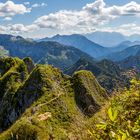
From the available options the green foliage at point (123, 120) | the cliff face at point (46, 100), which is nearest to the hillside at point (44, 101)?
the cliff face at point (46, 100)

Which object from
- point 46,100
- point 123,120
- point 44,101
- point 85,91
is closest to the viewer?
point 123,120

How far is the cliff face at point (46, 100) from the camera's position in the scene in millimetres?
111750

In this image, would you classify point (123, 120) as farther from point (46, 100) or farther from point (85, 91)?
point (85, 91)

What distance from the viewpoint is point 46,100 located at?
126 meters

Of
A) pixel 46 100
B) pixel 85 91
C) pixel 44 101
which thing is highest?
pixel 46 100

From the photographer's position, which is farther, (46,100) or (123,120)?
(46,100)

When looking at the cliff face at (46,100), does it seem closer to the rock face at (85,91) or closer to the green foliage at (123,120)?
the rock face at (85,91)

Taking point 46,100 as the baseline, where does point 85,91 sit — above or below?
below

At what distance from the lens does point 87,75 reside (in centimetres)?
14612

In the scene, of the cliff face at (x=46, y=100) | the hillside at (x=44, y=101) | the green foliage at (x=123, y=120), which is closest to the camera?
the green foliage at (x=123, y=120)

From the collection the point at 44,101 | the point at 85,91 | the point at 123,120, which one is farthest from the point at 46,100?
the point at 123,120

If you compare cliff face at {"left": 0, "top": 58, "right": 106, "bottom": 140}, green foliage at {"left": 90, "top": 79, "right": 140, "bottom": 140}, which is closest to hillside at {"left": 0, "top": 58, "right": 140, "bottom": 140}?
cliff face at {"left": 0, "top": 58, "right": 106, "bottom": 140}

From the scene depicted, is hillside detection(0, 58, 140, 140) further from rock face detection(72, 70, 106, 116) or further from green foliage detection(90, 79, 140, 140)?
green foliage detection(90, 79, 140, 140)

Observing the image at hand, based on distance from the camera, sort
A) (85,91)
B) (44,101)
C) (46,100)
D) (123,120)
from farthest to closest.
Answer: (85,91)
(46,100)
(44,101)
(123,120)
